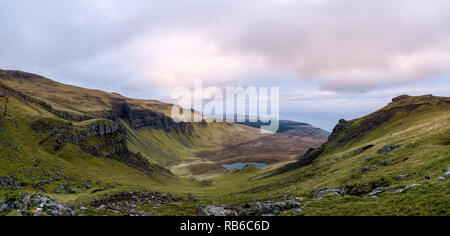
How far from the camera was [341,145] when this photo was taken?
92.9 metres

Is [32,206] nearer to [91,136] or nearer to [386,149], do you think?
[386,149]

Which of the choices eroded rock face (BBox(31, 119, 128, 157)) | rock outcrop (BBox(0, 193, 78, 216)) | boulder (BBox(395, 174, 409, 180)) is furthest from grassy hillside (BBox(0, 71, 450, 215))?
rock outcrop (BBox(0, 193, 78, 216))

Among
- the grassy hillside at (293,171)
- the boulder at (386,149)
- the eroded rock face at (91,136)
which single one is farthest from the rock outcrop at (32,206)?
the eroded rock face at (91,136)

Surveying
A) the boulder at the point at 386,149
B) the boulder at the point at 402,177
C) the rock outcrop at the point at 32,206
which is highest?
the boulder at the point at 386,149

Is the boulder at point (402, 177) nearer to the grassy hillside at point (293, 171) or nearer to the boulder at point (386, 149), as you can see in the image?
the grassy hillside at point (293, 171)

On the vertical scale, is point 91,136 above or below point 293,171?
above

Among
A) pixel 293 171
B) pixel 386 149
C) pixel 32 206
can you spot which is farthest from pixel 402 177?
pixel 293 171

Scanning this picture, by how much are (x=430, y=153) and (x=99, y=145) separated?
120827 millimetres

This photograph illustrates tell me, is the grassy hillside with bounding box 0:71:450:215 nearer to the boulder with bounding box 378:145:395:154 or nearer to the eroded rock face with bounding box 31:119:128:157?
the boulder with bounding box 378:145:395:154

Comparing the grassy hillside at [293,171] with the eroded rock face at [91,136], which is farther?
the eroded rock face at [91,136]

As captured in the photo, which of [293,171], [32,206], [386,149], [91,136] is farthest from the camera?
[91,136]

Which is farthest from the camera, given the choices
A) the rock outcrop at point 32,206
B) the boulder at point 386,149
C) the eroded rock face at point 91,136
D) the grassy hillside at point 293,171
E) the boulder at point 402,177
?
the eroded rock face at point 91,136

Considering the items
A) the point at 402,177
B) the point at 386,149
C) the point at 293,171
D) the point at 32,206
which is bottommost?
the point at 293,171
